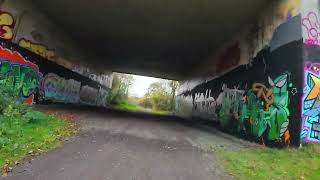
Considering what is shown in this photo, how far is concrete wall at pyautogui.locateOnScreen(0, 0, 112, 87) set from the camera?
15211 millimetres

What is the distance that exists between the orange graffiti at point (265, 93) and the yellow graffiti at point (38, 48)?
11.4m

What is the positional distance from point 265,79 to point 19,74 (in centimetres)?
1172

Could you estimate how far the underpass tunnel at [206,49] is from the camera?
450 inches

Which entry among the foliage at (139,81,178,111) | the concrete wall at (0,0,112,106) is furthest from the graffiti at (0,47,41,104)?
the foliage at (139,81,178,111)

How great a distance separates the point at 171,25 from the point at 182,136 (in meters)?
6.90

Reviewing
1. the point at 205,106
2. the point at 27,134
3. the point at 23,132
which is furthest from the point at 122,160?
the point at 205,106

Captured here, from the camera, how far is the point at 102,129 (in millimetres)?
13078

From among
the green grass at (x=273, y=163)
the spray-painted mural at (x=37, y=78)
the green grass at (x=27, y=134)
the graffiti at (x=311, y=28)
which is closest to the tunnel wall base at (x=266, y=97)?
the graffiti at (x=311, y=28)

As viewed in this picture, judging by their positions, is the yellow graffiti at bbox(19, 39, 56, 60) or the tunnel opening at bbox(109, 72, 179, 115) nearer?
the yellow graffiti at bbox(19, 39, 56, 60)

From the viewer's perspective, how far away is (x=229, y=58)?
19062mm

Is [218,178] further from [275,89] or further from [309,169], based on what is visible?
[275,89]

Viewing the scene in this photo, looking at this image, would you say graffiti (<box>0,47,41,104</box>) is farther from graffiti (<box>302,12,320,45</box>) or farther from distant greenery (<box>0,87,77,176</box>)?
graffiti (<box>302,12,320,45</box>)

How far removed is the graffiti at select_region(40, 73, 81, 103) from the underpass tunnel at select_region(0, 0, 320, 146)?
7cm

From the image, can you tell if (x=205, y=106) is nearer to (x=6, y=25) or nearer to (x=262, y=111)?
(x=262, y=111)
